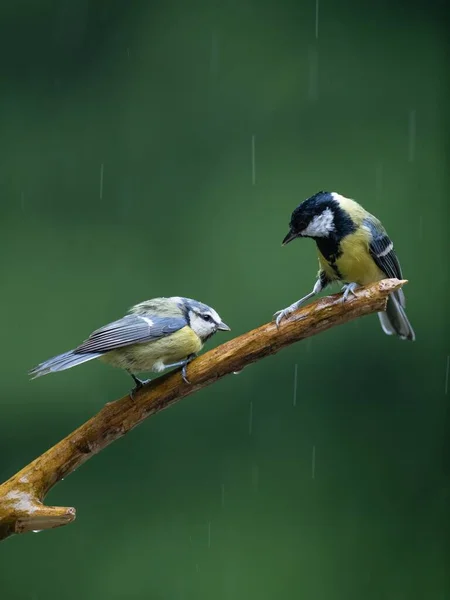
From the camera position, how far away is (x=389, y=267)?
177 cm

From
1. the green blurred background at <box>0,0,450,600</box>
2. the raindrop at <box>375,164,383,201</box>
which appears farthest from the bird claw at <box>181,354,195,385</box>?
the raindrop at <box>375,164,383,201</box>

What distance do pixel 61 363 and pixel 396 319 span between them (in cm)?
75

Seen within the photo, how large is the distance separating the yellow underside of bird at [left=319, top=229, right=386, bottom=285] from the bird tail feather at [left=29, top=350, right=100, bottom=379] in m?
0.51

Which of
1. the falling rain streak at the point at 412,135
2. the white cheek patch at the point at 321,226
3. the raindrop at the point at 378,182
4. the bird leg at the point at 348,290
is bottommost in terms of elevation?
the bird leg at the point at 348,290

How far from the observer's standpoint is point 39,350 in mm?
2809

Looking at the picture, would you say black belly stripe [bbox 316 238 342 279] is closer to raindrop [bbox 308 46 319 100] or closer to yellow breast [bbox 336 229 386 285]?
yellow breast [bbox 336 229 386 285]

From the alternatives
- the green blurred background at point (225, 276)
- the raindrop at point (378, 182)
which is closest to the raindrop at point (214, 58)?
the green blurred background at point (225, 276)

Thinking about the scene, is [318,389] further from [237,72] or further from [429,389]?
[237,72]

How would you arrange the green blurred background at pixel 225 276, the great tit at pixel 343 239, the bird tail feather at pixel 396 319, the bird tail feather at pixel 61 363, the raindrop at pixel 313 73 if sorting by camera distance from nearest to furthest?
the bird tail feather at pixel 61 363 < the great tit at pixel 343 239 < the bird tail feather at pixel 396 319 < the green blurred background at pixel 225 276 < the raindrop at pixel 313 73

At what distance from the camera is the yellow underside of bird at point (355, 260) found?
5.59 feet

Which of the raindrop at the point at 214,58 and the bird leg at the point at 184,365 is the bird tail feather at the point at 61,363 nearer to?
the bird leg at the point at 184,365

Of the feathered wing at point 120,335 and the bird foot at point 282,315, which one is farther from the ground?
the bird foot at point 282,315

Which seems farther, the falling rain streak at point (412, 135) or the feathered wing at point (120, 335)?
the falling rain streak at point (412, 135)

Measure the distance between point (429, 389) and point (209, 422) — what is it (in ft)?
2.53
